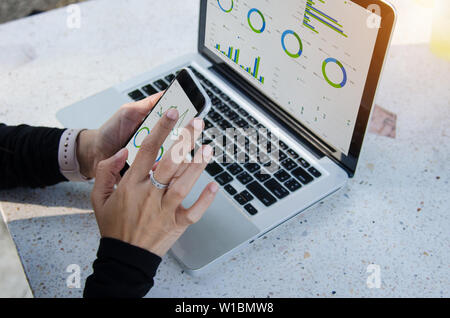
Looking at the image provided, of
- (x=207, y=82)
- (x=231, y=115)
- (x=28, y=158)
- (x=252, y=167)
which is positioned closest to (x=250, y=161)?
(x=252, y=167)

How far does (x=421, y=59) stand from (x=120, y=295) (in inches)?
Result: 32.2

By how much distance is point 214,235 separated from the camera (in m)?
0.69

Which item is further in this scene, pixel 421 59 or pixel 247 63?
pixel 421 59

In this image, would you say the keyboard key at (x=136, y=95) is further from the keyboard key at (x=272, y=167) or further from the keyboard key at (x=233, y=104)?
the keyboard key at (x=272, y=167)

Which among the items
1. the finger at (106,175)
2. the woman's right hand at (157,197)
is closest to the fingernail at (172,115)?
the woman's right hand at (157,197)

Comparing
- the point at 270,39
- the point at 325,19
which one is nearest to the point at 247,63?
the point at 270,39

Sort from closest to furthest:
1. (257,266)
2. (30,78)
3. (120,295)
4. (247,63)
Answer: (120,295) → (257,266) → (247,63) → (30,78)

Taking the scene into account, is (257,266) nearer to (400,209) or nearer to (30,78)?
(400,209)

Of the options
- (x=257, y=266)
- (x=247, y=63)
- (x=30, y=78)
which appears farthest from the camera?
(x=30, y=78)

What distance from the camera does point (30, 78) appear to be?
3.25 feet

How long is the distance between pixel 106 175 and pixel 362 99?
14.9 inches

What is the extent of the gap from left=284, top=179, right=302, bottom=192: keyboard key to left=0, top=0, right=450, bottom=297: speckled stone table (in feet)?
0.17

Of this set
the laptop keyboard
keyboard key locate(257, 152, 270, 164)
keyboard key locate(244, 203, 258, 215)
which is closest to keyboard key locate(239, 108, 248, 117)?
the laptop keyboard
